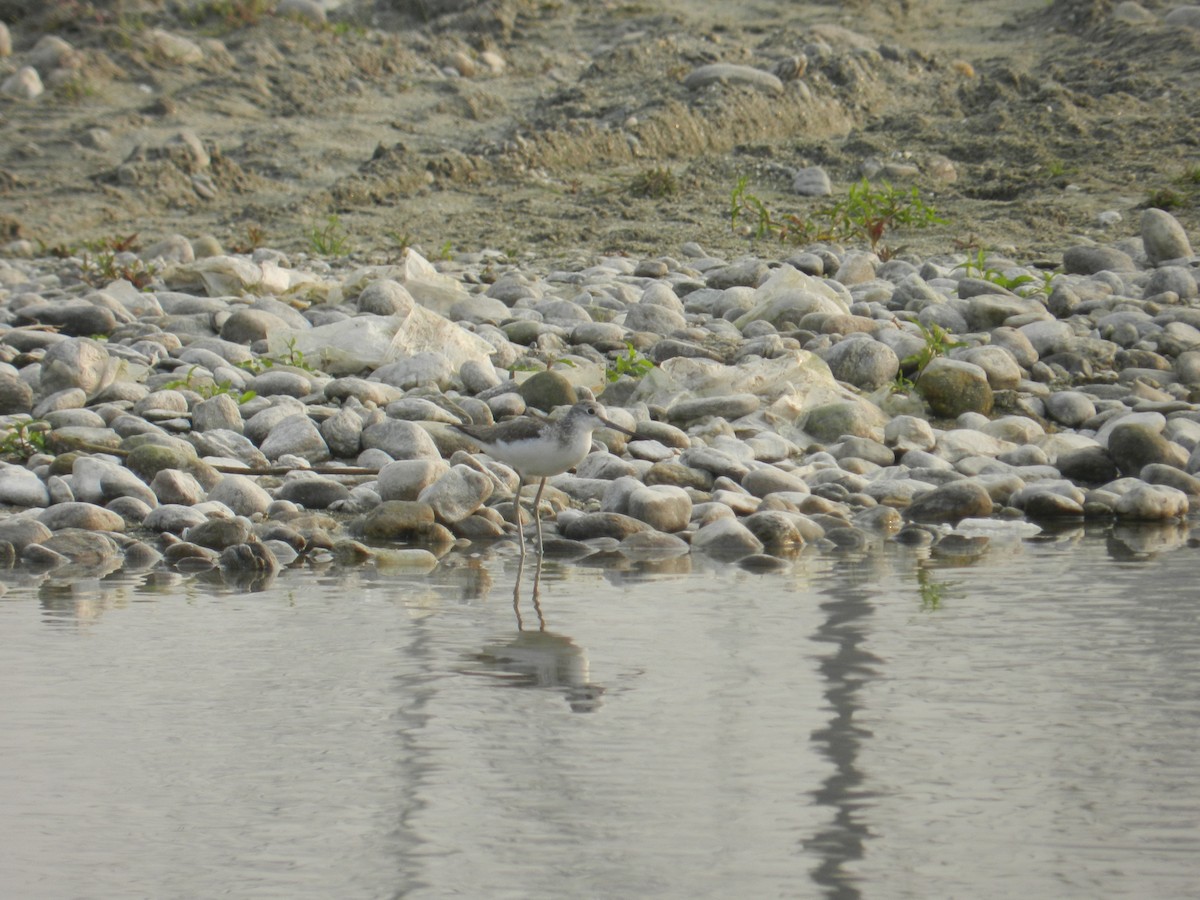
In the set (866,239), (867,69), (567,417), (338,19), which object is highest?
(338,19)

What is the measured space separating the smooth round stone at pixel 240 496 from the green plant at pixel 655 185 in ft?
19.3

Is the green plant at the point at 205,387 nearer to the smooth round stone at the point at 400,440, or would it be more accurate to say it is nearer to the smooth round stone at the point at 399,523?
the smooth round stone at the point at 400,440

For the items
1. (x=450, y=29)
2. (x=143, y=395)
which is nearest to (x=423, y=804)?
(x=143, y=395)

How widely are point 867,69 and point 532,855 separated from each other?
11777 mm

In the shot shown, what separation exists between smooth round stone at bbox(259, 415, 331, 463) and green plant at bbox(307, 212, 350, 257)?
3.77 m

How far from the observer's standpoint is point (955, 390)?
7.06 m

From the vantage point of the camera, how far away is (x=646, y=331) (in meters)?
7.97

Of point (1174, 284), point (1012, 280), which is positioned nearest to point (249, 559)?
point (1012, 280)

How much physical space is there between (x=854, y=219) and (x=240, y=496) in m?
5.50

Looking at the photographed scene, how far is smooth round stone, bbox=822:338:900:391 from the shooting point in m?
7.34

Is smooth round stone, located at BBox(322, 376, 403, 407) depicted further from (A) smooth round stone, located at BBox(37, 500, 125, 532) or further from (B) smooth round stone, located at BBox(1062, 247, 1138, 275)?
(B) smooth round stone, located at BBox(1062, 247, 1138, 275)

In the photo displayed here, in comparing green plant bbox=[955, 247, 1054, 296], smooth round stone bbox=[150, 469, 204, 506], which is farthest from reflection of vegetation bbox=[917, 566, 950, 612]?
green plant bbox=[955, 247, 1054, 296]

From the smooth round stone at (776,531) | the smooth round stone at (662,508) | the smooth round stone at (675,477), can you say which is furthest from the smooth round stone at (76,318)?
the smooth round stone at (776,531)

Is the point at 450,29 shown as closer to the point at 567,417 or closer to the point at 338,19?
the point at 338,19
